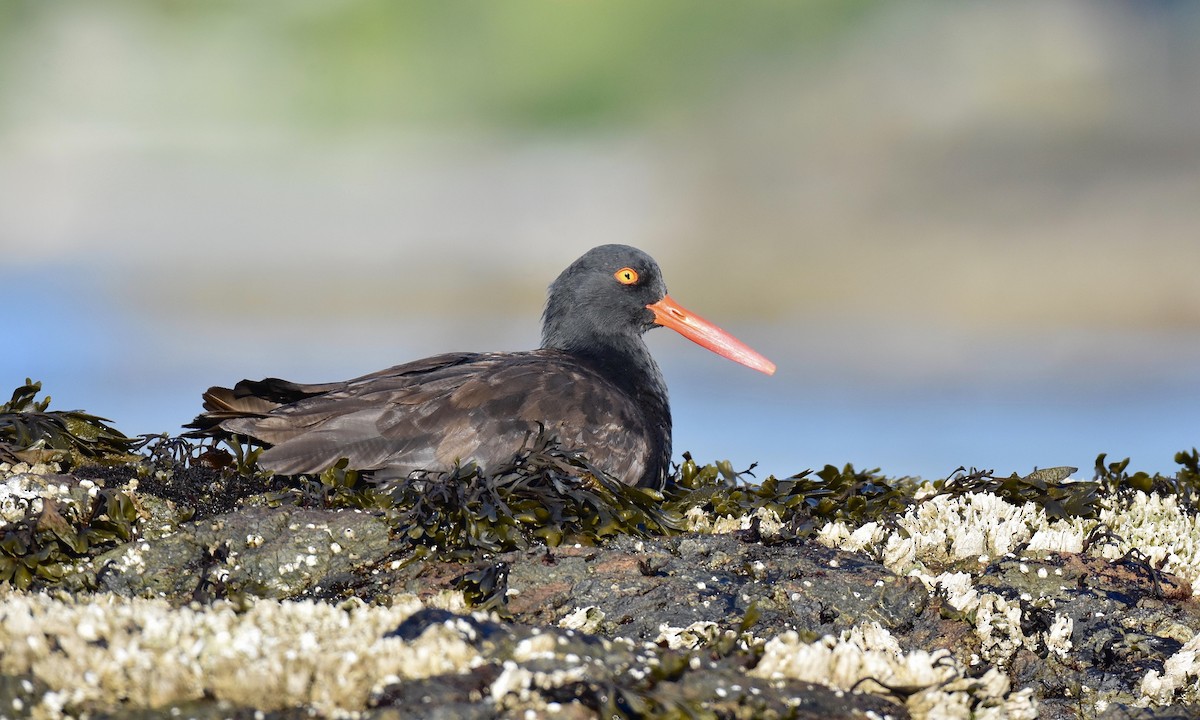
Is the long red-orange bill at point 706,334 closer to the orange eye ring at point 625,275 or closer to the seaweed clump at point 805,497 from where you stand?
the orange eye ring at point 625,275

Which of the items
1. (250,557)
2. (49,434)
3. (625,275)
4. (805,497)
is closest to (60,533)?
(250,557)

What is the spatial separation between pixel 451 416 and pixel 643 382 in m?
2.03

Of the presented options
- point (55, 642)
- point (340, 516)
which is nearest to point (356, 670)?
point (55, 642)

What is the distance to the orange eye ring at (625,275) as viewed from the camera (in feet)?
26.4

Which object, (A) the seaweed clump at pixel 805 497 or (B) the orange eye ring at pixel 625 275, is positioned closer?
(A) the seaweed clump at pixel 805 497

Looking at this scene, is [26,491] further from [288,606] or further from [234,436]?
[288,606]

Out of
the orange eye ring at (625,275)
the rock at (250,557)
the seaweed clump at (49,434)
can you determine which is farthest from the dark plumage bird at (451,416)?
the orange eye ring at (625,275)

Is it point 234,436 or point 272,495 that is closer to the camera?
point 272,495

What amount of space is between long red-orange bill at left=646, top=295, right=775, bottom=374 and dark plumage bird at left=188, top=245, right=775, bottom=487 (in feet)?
3.17

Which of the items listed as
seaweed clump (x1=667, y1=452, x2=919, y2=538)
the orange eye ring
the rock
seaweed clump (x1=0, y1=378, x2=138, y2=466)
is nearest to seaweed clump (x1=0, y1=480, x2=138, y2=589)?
the rock

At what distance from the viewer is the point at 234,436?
5.71m

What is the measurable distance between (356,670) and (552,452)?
280cm

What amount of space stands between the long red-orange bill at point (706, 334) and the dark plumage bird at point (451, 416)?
38.0 inches

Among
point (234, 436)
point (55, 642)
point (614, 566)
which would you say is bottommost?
point (55, 642)
